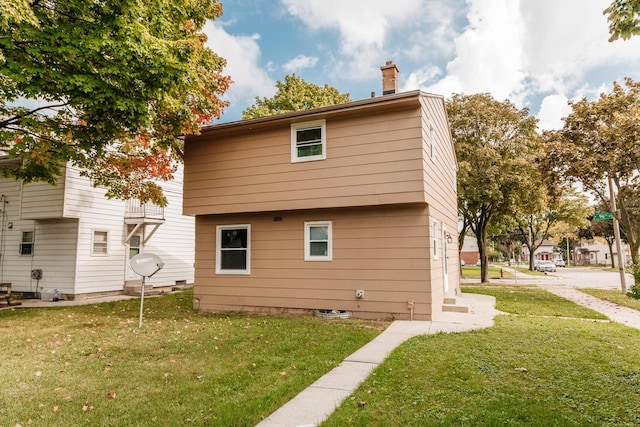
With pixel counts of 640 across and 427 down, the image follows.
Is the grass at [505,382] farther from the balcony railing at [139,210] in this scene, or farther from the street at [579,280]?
the street at [579,280]

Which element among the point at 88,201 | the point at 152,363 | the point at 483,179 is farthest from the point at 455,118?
the point at 152,363

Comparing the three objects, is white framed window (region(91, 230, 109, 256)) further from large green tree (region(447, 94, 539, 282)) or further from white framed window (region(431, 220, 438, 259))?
large green tree (region(447, 94, 539, 282))

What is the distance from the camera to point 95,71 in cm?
780

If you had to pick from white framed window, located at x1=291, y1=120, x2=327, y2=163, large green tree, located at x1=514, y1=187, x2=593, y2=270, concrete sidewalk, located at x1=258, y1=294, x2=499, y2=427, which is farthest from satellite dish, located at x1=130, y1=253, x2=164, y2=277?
large green tree, located at x1=514, y1=187, x2=593, y2=270

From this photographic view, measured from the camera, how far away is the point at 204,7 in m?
11.5

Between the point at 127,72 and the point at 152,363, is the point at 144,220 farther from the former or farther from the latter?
the point at 152,363

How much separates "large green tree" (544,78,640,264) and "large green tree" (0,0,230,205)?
13836 millimetres

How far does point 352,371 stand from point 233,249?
6644mm

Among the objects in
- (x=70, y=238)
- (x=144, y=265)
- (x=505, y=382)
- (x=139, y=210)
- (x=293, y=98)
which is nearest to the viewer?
(x=505, y=382)

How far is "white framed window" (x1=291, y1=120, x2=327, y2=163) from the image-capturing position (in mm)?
9586

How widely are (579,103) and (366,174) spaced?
462 inches

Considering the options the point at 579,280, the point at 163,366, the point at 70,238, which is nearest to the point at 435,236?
the point at 163,366

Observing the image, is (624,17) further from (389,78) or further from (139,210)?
(139,210)

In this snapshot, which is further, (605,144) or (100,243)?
(100,243)
